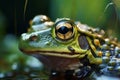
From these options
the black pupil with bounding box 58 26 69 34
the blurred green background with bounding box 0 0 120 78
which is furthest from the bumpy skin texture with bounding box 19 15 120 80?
the blurred green background with bounding box 0 0 120 78

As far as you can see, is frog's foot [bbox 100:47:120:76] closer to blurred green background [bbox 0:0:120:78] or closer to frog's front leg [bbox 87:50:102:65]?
frog's front leg [bbox 87:50:102:65]

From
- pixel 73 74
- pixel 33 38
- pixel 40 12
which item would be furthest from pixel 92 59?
pixel 40 12

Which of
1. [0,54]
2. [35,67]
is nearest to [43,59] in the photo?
[35,67]

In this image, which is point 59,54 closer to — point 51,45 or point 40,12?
point 51,45

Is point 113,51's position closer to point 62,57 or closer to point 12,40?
point 62,57

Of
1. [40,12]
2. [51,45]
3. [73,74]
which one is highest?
[40,12]

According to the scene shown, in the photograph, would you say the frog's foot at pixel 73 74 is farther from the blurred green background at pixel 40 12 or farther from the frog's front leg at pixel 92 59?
the blurred green background at pixel 40 12

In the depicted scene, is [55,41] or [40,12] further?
[40,12]
